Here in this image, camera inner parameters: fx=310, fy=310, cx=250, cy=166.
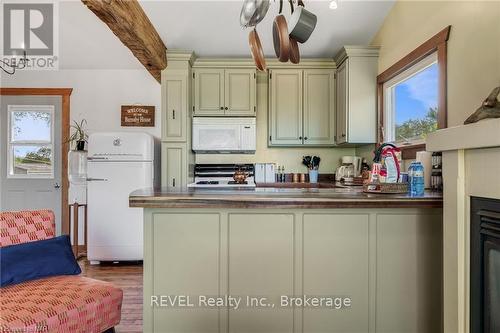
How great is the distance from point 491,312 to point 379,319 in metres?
0.55

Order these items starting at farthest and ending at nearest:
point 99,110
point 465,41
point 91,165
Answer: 1. point 99,110
2. point 91,165
3. point 465,41

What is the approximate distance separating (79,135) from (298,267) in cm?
360

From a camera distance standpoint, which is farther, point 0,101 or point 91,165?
point 0,101

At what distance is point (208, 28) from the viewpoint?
3361 millimetres

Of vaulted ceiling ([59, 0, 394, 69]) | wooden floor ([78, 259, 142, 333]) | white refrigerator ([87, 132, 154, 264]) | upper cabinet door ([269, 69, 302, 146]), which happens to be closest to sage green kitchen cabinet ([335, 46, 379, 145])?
vaulted ceiling ([59, 0, 394, 69])

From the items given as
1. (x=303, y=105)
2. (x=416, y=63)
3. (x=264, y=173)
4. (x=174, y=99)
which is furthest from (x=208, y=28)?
(x=416, y=63)

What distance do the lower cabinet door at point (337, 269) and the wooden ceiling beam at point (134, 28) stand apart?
198cm

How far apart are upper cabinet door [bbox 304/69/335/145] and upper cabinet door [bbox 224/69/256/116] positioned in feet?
2.24

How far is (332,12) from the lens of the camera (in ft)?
10.4

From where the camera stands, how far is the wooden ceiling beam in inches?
86.8

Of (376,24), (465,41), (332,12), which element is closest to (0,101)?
(332,12)

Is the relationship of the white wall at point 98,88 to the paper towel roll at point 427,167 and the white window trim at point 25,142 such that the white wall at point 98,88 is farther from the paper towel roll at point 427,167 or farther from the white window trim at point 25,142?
the paper towel roll at point 427,167

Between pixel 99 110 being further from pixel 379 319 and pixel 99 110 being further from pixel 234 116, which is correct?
pixel 379 319

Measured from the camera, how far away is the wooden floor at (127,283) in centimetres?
223
